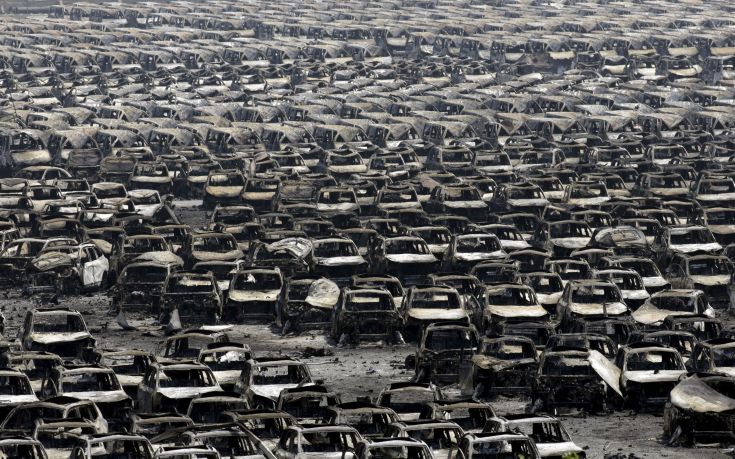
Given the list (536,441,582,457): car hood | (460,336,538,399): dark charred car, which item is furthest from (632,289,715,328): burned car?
(536,441,582,457): car hood

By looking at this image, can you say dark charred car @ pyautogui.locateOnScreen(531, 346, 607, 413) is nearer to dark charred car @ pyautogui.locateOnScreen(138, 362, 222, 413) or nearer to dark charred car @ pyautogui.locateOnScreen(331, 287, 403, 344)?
dark charred car @ pyautogui.locateOnScreen(138, 362, 222, 413)

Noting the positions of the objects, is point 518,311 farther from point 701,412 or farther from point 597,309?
point 701,412

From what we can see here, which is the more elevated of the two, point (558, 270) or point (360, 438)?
point (360, 438)

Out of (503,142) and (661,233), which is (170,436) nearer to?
(661,233)

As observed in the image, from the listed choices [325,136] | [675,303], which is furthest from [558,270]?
[325,136]

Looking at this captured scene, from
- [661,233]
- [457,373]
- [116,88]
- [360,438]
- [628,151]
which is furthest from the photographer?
[116,88]

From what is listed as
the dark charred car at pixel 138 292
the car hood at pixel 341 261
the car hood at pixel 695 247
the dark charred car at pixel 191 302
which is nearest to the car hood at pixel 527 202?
the car hood at pixel 695 247

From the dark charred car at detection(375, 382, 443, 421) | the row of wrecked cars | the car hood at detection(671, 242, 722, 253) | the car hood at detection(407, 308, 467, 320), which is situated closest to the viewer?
the row of wrecked cars
